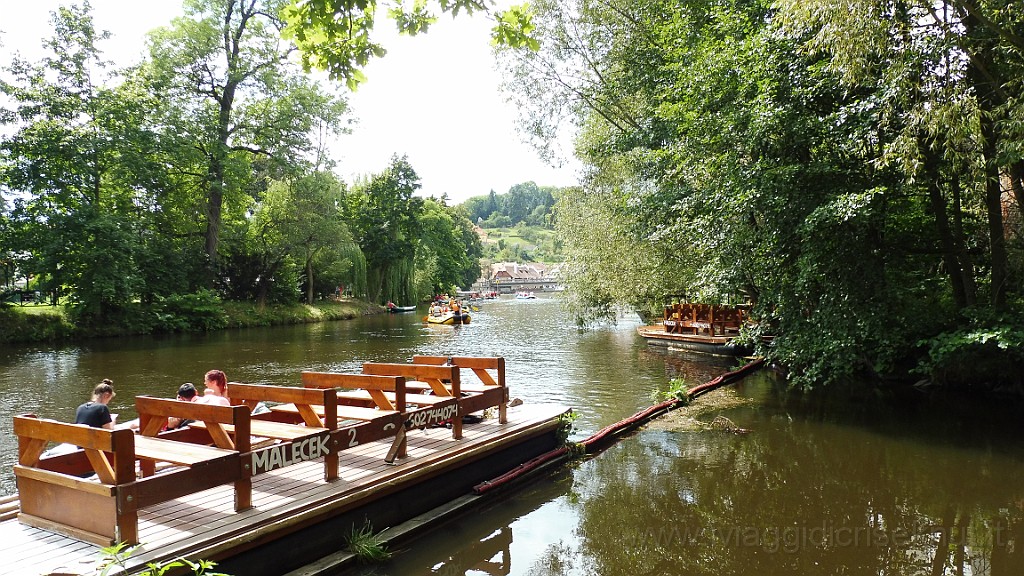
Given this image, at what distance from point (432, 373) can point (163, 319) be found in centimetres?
2739

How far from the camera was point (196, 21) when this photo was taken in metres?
31.2

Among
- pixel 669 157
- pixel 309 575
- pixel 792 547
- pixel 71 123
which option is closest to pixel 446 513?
pixel 309 575

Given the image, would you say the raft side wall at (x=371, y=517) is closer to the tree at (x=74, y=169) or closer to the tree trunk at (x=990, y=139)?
the tree trunk at (x=990, y=139)

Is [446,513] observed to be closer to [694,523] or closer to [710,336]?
[694,523]

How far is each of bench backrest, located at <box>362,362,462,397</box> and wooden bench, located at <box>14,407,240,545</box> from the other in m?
2.82

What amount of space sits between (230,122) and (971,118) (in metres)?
33.8

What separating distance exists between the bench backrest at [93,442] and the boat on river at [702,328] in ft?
58.6

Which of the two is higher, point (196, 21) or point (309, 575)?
point (196, 21)

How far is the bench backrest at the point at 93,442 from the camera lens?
13.6 ft

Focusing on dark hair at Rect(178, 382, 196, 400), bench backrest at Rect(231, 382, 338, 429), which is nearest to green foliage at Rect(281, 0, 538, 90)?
bench backrest at Rect(231, 382, 338, 429)

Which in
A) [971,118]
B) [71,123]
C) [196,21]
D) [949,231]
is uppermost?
[196,21]

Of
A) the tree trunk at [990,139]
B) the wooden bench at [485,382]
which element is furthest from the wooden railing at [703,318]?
the wooden bench at [485,382]

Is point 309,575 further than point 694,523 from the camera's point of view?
No

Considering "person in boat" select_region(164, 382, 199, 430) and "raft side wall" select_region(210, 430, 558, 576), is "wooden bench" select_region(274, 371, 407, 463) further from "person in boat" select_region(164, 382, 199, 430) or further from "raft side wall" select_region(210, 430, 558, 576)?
"person in boat" select_region(164, 382, 199, 430)
